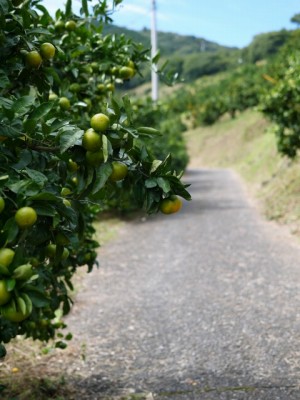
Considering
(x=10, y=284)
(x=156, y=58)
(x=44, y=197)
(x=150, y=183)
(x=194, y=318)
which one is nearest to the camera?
(x=10, y=284)

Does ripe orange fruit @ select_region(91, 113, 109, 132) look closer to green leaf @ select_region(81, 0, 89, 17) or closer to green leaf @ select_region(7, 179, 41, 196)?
green leaf @ select_region(7, 179, 41, 196)

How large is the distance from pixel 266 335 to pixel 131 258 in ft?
10.7

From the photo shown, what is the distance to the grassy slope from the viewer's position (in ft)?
29.8

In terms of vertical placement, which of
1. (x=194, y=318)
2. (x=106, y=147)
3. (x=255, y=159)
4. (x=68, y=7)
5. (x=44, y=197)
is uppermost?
(x=68, y=7)

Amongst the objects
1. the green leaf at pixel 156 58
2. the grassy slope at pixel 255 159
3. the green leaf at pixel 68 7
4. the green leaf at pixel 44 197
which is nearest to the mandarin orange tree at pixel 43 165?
the green leaf at pixel 44 197

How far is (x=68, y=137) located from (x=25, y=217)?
0.29 meters

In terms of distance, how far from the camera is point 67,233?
5.85 feet

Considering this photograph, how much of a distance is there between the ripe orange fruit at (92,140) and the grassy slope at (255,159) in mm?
6101

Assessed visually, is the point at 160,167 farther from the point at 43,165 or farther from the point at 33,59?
the point at 33,59

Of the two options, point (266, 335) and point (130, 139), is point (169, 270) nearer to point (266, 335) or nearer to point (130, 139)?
point (266, 335)

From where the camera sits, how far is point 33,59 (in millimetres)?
1862

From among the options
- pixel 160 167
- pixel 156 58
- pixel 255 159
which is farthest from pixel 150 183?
pixel 255 159

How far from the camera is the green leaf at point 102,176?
147cm

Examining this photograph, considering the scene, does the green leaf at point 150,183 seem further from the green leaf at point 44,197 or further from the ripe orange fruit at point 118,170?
the green leaf at point 44,197
